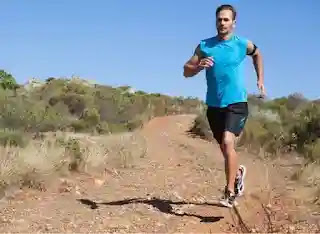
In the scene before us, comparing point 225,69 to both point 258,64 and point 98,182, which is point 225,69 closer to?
point 258,64

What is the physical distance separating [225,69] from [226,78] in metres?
0.10

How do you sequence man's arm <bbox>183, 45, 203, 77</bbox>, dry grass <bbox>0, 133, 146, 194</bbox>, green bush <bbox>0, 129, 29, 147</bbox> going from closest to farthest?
man's arm <bbox>183, 45, 203, 77</bbox>, dry grass <bbox>0, 133, 146, 194</bbox>, green bush <bbox>0, 129, 29, 147</bbox>

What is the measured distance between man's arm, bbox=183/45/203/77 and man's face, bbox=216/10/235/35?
0.32 metres

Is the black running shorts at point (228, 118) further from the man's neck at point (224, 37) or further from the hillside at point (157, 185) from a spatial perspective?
the hillside at point (157, 185)

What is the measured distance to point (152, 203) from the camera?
6.54 metres

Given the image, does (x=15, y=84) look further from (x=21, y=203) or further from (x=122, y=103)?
(x=21, y=203)

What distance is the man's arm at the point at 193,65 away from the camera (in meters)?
5.82

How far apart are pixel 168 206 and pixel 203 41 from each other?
190 cm

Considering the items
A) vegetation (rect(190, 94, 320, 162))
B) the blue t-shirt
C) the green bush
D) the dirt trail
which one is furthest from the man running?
the green bush

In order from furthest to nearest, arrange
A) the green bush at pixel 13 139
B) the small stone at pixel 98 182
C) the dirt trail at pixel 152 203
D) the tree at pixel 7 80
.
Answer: the tree at pixel 7 80 → the green bush at pixel 13 139 → the small stone at pixel 98 182 → the dirt trail at pixel 152 203

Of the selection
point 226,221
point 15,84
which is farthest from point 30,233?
point 15,84

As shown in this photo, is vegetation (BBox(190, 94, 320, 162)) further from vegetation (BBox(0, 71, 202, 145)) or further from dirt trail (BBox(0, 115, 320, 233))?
vegetation (BBox(0, 71, 202, 145))

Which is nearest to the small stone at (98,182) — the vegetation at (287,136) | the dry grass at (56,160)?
the dry grass at (56,160)

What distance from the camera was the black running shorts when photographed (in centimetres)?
585
